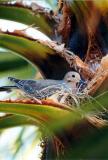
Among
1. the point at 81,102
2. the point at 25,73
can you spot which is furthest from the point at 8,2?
the point at 81,102

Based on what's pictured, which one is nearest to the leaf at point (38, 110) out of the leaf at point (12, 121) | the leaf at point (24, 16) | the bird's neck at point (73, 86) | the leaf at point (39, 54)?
the leaf at point (12, 121)

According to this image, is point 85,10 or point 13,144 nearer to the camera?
point 85,10

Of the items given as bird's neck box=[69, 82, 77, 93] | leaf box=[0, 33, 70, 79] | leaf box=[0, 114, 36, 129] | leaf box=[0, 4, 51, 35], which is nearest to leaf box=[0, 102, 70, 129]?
leaf box=[0, 114, 36, 129]

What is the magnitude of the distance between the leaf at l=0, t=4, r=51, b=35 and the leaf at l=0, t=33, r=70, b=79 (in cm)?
24

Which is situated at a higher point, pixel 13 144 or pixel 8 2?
pixel 8 2

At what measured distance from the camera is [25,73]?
214cm

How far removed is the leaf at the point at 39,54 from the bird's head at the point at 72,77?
1.6 inches

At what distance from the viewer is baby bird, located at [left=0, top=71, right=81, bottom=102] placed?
145 centimetres

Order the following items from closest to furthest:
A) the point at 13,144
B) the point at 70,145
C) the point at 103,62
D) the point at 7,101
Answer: the point at 7,101, the point at 70,145, the point at 103,62, the point at 13,144

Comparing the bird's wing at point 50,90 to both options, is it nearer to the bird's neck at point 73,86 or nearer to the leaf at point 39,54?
the bird's neck at point 73,86

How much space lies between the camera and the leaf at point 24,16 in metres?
1.90

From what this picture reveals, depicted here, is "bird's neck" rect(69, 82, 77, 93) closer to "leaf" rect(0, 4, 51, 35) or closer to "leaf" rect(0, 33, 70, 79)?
"leaf" rect(0, 33, 70, 79)

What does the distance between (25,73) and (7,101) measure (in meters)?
0.97

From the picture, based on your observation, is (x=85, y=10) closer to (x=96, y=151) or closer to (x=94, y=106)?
(x=94, y=106)
